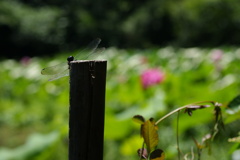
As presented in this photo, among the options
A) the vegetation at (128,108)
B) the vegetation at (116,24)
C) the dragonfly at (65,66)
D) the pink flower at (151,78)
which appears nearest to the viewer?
the dragonfly at (65,66)

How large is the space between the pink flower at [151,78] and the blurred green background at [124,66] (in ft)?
0.17

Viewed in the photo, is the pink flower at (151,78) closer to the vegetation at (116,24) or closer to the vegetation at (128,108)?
the vegetation at (128,108)

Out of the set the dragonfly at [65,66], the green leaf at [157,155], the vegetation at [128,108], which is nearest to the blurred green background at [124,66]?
the vegetation at [128,108]

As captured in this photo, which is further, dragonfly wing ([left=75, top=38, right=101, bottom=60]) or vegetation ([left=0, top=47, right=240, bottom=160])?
vegetation ([left=0, top=47, right=240, bottom=160])

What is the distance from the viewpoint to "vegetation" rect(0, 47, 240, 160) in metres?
3.22

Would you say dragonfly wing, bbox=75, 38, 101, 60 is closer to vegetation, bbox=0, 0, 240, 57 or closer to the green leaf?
the green leaf

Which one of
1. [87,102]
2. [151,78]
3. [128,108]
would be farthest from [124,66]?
[87,102]

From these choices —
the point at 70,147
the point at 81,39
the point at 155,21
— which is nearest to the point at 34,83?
the point at 70,147

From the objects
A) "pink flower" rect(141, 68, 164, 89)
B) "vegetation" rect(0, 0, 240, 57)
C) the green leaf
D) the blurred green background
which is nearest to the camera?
the green leaf

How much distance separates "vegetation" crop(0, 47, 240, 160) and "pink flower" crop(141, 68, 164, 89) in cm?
1

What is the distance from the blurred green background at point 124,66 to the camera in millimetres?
3596

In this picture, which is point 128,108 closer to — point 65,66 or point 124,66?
point 124,66

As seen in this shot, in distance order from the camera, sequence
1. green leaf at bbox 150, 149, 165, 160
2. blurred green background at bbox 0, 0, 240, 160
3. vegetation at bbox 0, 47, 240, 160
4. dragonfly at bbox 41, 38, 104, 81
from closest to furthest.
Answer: green leaf at bbox 150, 149, 165, 160 < dragonfly at bbox 41, 38, 104, 81 < vegetation at bbox 0, 47, 240, 160 < blurred green background at bbox 0, 0, 240, 160

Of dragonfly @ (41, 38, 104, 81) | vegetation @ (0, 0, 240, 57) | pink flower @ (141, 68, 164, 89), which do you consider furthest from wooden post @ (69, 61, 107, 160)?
vegetation @ (0, 0, 240, 57)
